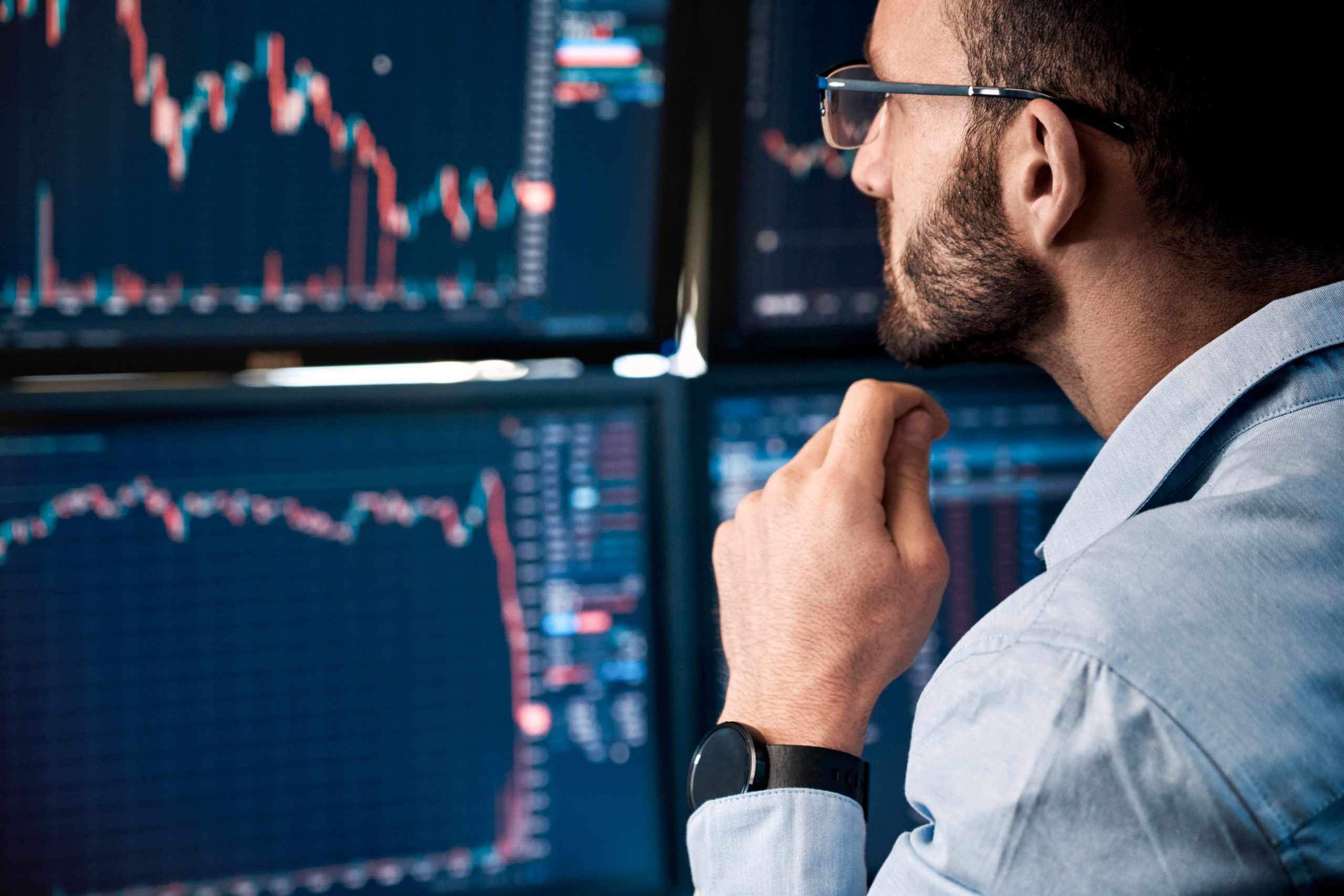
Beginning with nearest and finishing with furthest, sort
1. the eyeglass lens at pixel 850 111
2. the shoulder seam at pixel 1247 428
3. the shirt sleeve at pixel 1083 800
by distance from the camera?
the shirt sleeve at pixel 1083 800
the shoulder seam at pixel 1247 428
the eyeglass lens at pixel 850 111

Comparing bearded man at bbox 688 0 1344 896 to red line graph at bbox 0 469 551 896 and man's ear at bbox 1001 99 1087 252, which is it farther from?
red line graph at bbox 0 469 551 896

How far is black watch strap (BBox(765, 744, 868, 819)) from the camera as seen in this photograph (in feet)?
2.19

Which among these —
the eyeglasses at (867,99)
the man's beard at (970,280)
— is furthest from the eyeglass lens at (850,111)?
the man's beard at (970,280)

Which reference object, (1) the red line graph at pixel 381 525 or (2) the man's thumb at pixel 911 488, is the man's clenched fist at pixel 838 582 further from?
(1) the red line graph at pixel 381 525

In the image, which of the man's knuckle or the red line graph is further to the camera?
the red line graph

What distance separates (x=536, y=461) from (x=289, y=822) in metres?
0.43

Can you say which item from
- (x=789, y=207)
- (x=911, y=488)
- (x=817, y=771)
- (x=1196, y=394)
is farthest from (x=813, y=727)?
(x=789, y=207)

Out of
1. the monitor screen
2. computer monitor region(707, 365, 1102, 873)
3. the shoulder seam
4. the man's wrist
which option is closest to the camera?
the shoulder seam

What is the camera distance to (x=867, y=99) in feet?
2.73

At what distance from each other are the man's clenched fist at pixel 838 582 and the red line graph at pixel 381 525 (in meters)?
0.33

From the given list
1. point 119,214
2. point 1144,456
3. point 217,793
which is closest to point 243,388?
point 119,214

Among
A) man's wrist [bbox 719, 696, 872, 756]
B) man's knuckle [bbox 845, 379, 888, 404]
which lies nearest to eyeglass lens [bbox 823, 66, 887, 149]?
man's knuckle [bbox 845, 379, 888, 404]

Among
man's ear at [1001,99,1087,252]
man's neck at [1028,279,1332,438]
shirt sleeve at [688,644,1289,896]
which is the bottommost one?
shirt sleeve at [688,644,1289,896]

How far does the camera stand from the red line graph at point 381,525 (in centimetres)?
95
